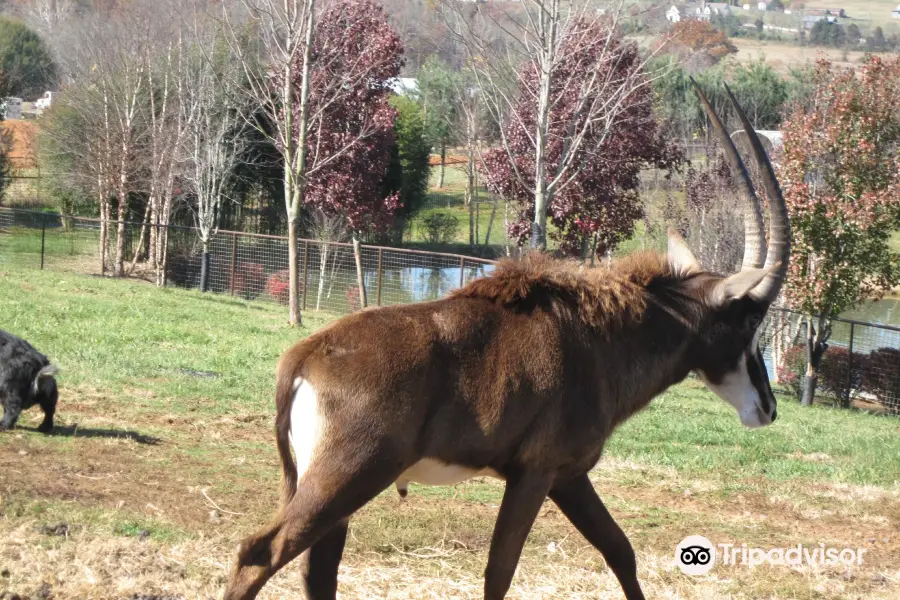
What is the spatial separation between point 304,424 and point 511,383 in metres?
0.95

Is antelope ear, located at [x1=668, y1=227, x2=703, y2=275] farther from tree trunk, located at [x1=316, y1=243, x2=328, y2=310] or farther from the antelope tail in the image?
tree trunk, located at [x1=316, y1=243, x2=328, y2=310]

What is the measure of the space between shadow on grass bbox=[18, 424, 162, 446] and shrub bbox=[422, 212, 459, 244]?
3248 centimetres

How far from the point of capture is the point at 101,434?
9.27 meters

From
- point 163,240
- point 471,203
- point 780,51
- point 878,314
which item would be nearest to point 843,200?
point 878,314

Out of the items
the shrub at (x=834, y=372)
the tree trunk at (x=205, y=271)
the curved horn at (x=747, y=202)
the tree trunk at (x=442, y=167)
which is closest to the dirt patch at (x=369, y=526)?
the curved horn at (x=747, y=202)

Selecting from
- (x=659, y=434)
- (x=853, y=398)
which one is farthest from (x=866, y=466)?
(x=853, y=398)

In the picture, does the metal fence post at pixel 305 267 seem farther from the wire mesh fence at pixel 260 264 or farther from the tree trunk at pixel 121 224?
the tree trunk at pixel 121 224

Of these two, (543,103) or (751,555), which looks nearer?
(751,555)

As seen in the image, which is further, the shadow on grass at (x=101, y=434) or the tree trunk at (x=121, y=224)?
the tree trunk at (x=121, y=224)

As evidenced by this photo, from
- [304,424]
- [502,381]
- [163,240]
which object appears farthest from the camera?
[163,240]

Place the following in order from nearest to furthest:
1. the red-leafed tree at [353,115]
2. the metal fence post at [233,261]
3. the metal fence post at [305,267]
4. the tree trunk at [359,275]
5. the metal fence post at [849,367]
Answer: the metal fence post at [849,367] < the tree trunk at [359,275] < the metal fence post at [305,267] < the metal fence post at [233,261] < the red-leafed tree at [353,115]

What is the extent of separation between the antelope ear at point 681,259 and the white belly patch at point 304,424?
2224 mm

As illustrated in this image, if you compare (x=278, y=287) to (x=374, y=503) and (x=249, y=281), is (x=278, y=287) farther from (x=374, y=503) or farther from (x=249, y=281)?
(x=374, y=503)

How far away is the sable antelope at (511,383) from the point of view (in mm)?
4457
